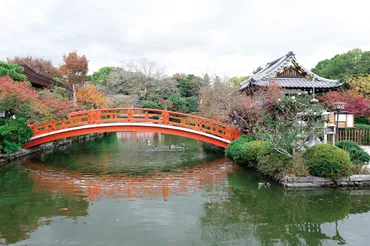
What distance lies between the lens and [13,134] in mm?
13266

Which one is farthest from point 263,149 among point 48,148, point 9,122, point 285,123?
point 48,148

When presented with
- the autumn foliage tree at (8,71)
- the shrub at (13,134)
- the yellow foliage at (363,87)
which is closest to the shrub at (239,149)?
the shrub at (13,134)

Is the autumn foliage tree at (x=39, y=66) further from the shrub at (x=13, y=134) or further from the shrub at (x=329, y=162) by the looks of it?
the shrub at (x=329, y=162)

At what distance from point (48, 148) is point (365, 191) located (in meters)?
15.6

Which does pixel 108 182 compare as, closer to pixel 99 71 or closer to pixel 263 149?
pixel 263 149

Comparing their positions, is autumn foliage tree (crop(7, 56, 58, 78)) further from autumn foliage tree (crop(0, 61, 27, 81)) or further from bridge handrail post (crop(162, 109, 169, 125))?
bridge handrail post (crop(162, 109, 169, 125))

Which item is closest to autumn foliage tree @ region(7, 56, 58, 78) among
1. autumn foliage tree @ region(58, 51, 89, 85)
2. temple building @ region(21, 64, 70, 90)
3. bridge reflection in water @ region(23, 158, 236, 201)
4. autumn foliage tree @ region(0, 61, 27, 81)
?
autumn foliage tree @ region(58, 51, 89, 85)

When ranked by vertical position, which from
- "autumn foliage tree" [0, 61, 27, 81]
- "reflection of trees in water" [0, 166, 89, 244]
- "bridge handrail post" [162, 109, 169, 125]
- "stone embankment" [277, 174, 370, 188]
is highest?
"autumn foliage tree" [0, 61, 27, 81]

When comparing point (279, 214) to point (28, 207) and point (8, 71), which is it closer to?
point (28, 207)

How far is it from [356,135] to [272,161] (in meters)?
7.37

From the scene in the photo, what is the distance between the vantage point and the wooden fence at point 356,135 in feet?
48.0

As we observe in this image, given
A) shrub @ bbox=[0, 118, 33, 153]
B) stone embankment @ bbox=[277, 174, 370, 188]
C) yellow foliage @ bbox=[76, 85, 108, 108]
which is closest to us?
stone embankment @ bbox=[277, 174, 370, 188]

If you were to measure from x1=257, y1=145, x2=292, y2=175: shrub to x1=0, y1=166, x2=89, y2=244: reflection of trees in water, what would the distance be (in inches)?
204

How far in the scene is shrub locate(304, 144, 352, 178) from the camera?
339 inches
